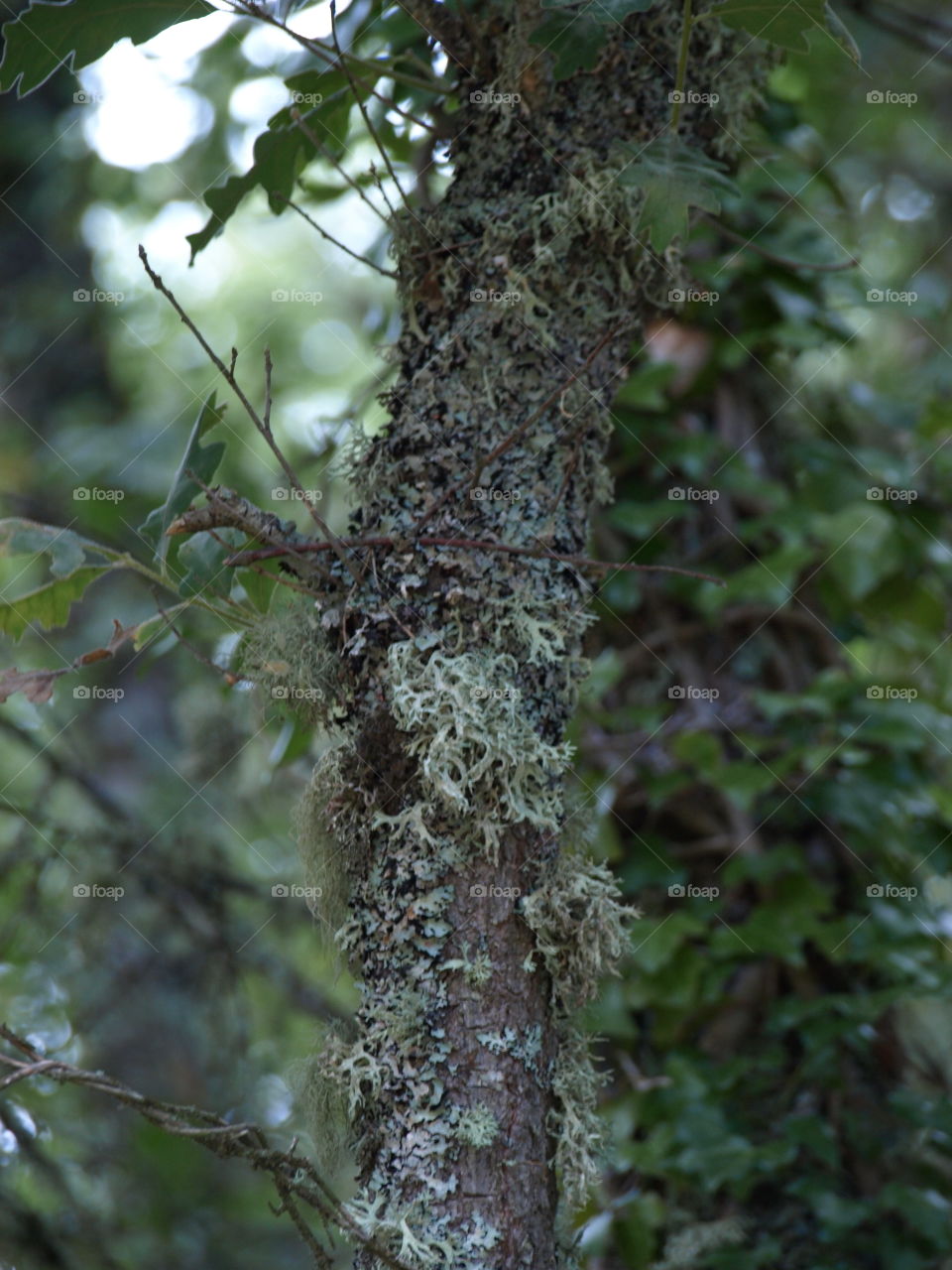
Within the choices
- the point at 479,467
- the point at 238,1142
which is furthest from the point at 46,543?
the point at 238,1142

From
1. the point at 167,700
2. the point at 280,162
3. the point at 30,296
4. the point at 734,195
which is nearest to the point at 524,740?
the point at 734,195

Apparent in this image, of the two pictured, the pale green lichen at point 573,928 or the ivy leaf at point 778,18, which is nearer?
the pale green lichen at point 573,928

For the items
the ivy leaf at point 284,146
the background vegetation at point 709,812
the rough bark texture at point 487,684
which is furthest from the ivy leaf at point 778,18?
the ivy leaf at point 284,146

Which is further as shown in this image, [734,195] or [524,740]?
[734,195]

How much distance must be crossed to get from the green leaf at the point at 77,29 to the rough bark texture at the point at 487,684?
314 mm

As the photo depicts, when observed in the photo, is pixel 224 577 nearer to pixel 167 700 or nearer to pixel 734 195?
pixel 734 195

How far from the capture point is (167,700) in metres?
3.48

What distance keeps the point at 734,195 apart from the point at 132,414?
282 centimetres

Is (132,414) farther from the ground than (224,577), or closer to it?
farther from the ground

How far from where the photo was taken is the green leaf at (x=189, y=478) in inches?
42.9

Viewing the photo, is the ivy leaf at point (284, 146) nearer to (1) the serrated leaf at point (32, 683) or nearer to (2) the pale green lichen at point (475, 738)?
(1) the serrated leaf at point (32, 683)

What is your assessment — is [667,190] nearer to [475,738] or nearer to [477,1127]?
[475,738]

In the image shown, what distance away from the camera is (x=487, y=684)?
0.89 meters

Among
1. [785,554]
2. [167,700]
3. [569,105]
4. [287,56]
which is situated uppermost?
[287,56]
